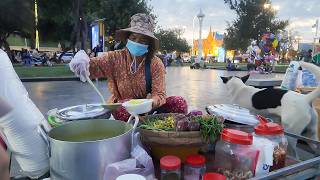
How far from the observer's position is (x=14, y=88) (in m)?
1.43

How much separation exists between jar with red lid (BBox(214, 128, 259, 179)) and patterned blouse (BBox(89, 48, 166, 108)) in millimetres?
921

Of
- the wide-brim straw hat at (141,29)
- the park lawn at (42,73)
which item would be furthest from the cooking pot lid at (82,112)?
the park lawn at (42,73)

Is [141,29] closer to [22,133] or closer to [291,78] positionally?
[22,133]

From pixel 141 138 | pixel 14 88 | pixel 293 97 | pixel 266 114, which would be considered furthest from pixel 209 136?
pixel 266 114

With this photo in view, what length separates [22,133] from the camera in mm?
1375

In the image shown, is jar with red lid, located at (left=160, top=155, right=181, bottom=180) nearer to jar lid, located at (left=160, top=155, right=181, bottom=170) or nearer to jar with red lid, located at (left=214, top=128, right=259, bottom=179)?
jar lid, located at (left=160, top=155, right=181, bottom=170)

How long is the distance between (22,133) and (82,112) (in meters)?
0.35

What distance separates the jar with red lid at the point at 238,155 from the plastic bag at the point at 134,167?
386 mm

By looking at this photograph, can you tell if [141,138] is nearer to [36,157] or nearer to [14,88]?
[36,157]

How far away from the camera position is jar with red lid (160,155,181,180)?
4.31 feet

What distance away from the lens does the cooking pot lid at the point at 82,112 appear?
1577mm

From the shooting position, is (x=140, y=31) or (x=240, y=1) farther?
(x=240, y=1)

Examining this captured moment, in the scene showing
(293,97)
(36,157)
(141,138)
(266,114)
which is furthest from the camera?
(266,114)

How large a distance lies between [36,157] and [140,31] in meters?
1.28
